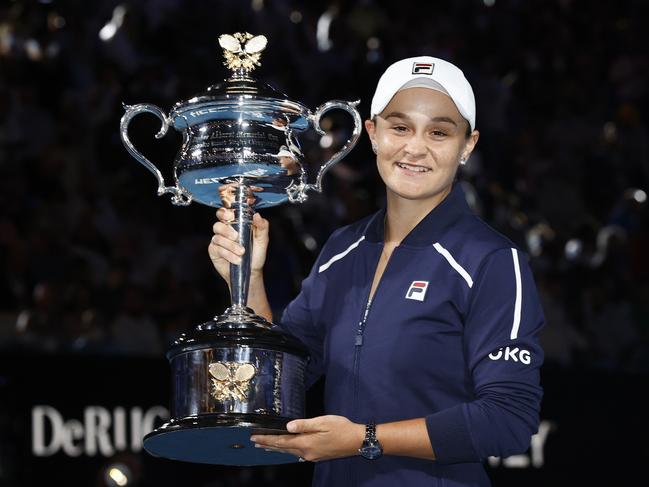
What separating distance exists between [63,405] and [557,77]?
15.6 feet

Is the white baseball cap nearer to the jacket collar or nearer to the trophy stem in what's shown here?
the jacket collar

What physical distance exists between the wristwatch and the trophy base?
0.52 ft

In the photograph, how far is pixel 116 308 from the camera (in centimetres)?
636

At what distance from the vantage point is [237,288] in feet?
9.48

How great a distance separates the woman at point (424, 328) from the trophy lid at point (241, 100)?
Answer: 189 mm

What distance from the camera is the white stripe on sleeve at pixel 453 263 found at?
2.70m

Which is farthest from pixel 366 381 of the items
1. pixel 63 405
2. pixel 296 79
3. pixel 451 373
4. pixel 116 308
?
pixel 296 79

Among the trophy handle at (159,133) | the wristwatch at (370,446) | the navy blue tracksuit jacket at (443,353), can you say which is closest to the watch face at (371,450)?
the wristwatch at (370,446)

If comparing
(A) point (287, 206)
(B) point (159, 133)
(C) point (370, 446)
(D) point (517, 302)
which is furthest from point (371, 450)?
(A) point (287, 206)

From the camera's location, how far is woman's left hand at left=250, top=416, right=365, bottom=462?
2559 millimetres

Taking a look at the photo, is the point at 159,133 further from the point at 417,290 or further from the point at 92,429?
the point at 92,429

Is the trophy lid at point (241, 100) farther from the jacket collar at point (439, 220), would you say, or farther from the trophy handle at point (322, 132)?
the jacket collar at point (439, 220)

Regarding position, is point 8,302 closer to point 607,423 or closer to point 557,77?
point 607,423

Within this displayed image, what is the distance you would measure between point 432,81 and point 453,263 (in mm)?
370
